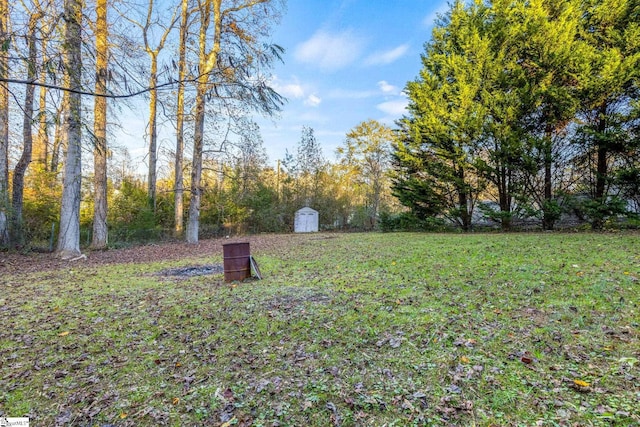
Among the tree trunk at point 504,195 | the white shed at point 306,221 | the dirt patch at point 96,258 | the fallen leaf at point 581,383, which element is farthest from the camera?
the white shed at point 306,221

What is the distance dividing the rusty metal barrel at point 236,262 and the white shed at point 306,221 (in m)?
12.8

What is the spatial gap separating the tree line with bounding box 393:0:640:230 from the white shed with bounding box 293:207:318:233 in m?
6.41

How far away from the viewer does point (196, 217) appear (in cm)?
1156

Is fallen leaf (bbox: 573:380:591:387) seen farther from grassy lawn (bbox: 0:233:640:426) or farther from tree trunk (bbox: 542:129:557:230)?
tree trunk (bbox: 542:129:557:230)

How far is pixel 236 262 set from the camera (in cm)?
541

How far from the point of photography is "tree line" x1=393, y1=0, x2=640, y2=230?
31.2 ft

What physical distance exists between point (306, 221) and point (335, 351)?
15.9m

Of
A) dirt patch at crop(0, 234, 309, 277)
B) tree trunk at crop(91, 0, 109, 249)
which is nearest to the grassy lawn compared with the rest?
dirt patch at crop(0, 234, 309, 277)

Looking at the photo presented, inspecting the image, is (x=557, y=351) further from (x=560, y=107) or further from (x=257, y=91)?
(x=560, y=107)

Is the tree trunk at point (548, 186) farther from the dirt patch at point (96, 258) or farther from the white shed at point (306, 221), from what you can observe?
the white shed at point (306, 221)

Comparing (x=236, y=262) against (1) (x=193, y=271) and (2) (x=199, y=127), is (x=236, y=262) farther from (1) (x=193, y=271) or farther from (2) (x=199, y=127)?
(2) (x=199, y=127)

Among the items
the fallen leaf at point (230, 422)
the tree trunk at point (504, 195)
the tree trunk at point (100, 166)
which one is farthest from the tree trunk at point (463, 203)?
the fallen leaf at point (230, 422)

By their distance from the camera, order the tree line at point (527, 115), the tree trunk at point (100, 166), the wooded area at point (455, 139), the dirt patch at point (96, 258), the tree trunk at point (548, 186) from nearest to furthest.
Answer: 1. the tree trunk at point (100, 166)
2. the dirt patch at point (96, 258)
3. the wooded area at point (455, 139)
4. the tree line at point (527, 115)
5. the tree trunk at point (548, 186)

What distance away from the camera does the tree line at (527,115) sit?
9.50 metres
